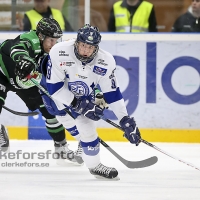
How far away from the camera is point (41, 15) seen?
639 centimetres

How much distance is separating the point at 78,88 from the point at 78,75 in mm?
108

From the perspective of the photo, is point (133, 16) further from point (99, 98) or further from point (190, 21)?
point (99, 98)

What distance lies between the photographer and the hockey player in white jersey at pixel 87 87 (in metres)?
4.04

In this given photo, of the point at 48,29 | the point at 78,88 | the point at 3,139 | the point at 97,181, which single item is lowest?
the point at 3,139

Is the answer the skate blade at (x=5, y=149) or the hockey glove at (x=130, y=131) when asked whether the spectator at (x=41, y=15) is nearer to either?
the skate blade at (x=5, y=149)

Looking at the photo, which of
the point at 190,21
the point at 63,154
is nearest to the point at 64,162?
the point at 63,154

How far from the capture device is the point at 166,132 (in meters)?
6.23

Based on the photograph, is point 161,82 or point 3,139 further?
point 161,82

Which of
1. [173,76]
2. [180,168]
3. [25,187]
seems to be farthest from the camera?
[173,76]

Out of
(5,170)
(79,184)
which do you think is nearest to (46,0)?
(5,170)

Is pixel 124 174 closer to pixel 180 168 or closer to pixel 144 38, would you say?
pixel 180 168

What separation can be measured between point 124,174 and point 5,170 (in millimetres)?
885

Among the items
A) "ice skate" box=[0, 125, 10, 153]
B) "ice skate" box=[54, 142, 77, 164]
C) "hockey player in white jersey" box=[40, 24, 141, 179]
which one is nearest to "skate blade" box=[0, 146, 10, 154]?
"ice skate" box=[0, 125, 10, 153]

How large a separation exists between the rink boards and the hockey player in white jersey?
6.63ft
